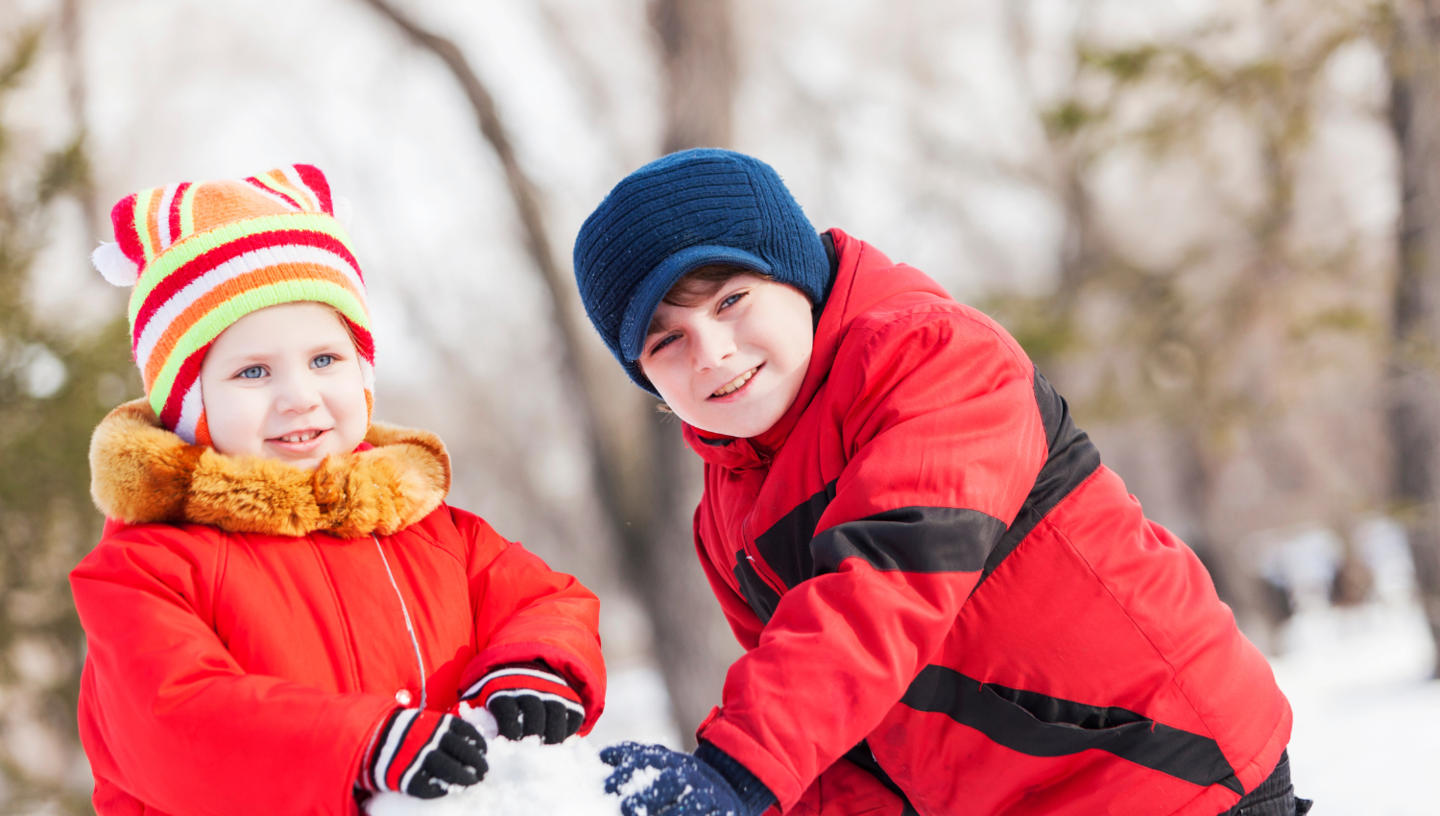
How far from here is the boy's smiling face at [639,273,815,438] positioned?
1763mm

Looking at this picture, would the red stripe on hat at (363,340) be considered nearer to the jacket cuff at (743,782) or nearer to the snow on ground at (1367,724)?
the jacket cuff at (743,782)

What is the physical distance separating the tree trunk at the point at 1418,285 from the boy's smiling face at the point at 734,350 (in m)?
5.88

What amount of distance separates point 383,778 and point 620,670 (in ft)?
48.7

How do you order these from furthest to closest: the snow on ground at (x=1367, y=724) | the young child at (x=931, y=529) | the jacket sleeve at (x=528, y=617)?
the snow on ground at (x=1367, y=724) → the jacket sleeve at (x=528, y=617) → the young child at (x=931, y=529)

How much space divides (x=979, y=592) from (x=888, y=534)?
1.05ft

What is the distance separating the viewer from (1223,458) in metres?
10.3

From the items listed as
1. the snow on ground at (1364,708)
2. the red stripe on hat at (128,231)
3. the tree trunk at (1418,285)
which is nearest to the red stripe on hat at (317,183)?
the red stripe on hat at (128,231)

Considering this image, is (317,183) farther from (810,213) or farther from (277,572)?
(810,213)

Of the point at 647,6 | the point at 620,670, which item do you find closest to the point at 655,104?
the point at 647,6

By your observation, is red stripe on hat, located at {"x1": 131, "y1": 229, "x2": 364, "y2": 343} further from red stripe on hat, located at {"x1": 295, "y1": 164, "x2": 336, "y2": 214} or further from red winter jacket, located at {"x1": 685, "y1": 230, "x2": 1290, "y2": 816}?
red winter jacket, located at {"x1": 685, "y1": 230, "x2": 1290, "y2": 816}

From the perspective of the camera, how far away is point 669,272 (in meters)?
1.70

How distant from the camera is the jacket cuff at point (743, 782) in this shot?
1307 mm

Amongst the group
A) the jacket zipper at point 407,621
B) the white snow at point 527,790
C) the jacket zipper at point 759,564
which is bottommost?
the white snow at point 527,790

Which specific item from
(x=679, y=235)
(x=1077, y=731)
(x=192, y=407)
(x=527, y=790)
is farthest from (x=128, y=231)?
(x=1077, y=731)
